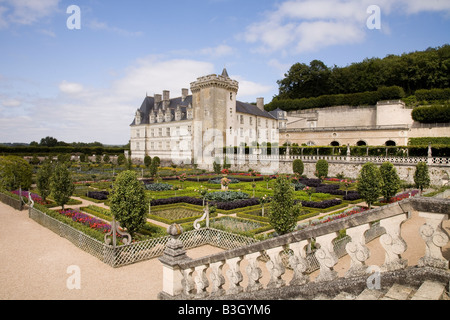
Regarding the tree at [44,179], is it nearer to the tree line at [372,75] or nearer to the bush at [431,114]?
the bush at [431,114]

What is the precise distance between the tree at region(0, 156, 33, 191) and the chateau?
26.2 metres

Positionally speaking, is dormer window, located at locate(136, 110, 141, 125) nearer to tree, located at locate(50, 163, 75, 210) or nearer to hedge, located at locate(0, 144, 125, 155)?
hedge, located at locate(0, 144, 125, 155)

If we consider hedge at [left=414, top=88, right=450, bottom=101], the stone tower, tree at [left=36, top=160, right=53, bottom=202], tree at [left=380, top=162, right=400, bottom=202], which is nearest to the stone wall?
the stone tower

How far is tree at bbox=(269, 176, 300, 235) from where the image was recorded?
403 inches

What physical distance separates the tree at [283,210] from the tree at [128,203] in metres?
4.78

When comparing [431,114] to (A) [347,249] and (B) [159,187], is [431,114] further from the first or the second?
(A) [347,249]

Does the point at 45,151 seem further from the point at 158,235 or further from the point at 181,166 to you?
the point at 158,235

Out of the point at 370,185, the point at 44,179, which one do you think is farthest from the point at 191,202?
the point at 370,185

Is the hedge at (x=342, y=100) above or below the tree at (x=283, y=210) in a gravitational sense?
above

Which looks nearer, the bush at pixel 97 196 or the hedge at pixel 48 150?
the bush at pixel 97 196

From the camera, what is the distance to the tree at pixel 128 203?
10.9 meters

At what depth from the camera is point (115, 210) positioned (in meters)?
10.9

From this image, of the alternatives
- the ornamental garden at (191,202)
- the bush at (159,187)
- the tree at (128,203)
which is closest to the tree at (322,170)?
the ornamental garden at (191,202)

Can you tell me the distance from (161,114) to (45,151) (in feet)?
88.8
